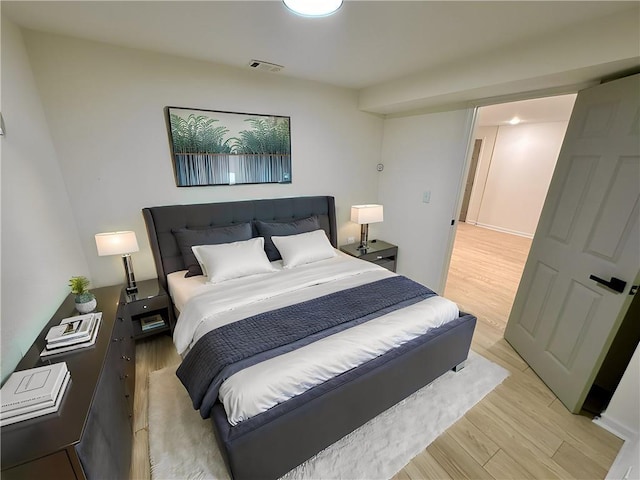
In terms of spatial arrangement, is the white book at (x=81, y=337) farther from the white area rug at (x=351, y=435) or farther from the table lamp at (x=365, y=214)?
the table lamp at (x=365, y=214)

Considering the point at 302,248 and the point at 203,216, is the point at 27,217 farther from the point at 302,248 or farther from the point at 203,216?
the point at 302,248

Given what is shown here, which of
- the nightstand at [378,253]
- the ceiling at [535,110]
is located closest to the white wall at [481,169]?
the ceiling at [535,110]

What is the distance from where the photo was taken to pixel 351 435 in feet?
5.32

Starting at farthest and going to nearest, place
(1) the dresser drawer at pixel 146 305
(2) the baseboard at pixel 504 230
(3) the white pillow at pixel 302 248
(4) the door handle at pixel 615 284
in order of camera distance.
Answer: (2) the baseboard at pixel 504 230 < (3) the white pillow at pixel 302 248 < (1) the dresser drawer at pixel 146 305 < (4) the door handle at pixel 615 284

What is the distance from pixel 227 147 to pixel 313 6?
1.54m

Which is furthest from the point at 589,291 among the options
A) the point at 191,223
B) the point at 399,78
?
the point at 191,223

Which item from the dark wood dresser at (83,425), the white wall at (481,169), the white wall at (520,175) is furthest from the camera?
the white wall at (481,169)

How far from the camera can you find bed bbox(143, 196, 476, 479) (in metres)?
1.25

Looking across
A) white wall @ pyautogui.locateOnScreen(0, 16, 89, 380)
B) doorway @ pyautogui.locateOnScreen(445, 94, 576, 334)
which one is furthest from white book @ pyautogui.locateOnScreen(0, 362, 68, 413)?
doorway @ pyautogui.locateOnScreen(445, 94, 576, 334)

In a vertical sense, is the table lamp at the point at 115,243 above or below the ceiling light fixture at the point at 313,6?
below

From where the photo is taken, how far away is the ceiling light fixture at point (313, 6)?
1.28 meters

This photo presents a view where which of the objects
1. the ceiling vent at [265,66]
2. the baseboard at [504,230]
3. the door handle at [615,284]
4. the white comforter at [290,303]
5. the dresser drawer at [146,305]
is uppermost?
the ceiling vent at [265,66]

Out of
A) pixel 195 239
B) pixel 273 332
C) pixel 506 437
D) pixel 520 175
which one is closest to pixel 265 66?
pixel 195 239

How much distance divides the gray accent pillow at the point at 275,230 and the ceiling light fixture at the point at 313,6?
1.77 meters
